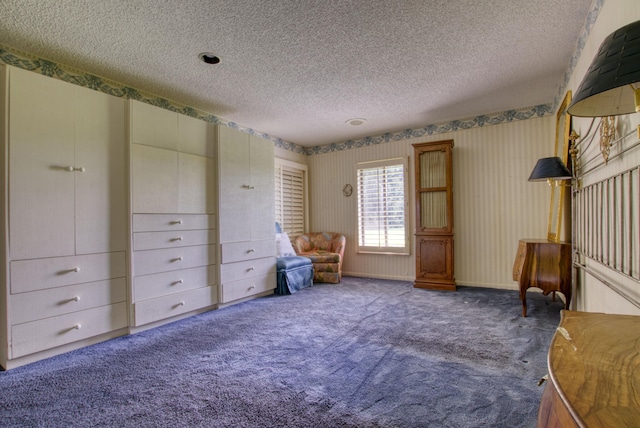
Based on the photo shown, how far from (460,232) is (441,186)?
0.78 metres

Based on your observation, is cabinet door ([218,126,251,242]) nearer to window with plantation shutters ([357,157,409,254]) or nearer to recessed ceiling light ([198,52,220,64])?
recessed ceiling light ([198,52,220,64])

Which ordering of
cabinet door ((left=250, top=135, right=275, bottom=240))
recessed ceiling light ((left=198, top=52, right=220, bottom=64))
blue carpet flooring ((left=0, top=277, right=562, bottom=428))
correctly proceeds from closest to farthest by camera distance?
blue carpet flooring ((left=0, top=277, right=562, bottom=428)) → recessed ceiling light ((left=198, top=52, right=220, bottom=64)) → cabinet door ((left=250, top=135, right=275, bottom=240))

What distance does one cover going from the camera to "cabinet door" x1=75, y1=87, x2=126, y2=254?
8.47ft

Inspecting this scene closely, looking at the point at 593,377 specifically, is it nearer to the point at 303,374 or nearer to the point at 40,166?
the point at 303,374

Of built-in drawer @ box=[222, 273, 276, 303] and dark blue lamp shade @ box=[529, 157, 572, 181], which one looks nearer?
dark blue lamp shade @ box=[529, 157, 572, 181]

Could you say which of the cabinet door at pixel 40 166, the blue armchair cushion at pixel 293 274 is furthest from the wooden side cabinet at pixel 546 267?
the cabinet door at pixel 40 166

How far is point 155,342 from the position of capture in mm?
2672

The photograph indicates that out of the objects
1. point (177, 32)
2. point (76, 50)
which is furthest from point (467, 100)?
point (76, 50)

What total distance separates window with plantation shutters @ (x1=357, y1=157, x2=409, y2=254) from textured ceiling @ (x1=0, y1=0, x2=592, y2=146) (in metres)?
1.44

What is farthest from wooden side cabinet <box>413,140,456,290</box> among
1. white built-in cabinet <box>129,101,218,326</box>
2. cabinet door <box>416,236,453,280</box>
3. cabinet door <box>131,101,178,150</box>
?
cabinet door <box>131,101,178,150</box>

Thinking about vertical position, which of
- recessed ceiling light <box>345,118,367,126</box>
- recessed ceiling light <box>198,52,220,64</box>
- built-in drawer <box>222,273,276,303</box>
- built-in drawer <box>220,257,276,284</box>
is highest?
recessed ceiling light <box>198,52,220,64</box>

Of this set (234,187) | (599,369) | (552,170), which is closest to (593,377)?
(599,369)

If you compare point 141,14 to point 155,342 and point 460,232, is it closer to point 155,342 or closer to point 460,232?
point 155,342

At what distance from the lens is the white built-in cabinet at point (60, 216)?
222cm
